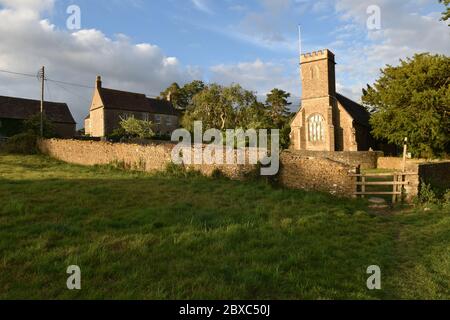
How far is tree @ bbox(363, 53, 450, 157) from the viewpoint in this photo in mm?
24891

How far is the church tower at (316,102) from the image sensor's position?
45.0m

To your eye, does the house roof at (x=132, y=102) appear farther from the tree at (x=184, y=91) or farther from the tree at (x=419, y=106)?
the tree at (x=419, y=106)

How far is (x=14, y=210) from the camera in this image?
9328 millimetres

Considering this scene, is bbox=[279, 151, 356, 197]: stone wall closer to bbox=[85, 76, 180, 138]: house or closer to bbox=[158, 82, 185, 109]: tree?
A: bbox=[85, 76, 180, 138]: house

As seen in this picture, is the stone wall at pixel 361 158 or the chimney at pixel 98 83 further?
the chimney at pixel 98 83

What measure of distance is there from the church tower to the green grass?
33516 millimetres

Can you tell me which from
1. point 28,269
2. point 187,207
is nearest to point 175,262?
point 28,269

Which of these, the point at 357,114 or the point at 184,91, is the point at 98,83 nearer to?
the point at 184,91

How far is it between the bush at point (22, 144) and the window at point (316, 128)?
32.8 m

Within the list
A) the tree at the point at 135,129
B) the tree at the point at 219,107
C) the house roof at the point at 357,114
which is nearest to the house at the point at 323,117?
the house roof at the point at 357,114

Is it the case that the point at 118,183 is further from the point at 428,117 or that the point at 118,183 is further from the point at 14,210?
the point at 428,117

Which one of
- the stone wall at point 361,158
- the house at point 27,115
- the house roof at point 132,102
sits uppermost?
the house roof at point 132,102

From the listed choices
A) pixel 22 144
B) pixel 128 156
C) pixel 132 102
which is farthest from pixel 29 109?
pixel 128 156

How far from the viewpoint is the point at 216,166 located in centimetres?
1784
